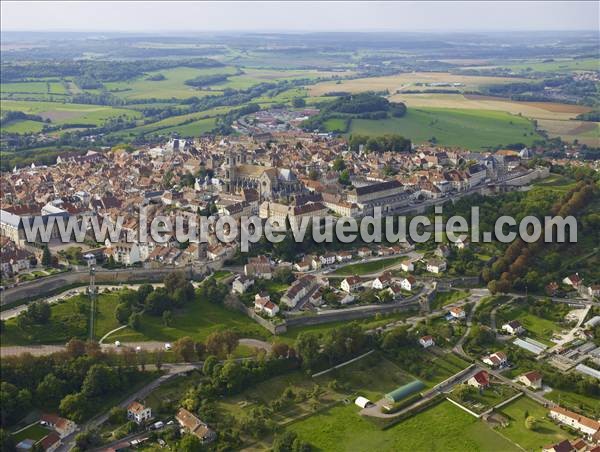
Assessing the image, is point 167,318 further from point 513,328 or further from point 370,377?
point 513,328

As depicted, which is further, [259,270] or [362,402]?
[259,270]

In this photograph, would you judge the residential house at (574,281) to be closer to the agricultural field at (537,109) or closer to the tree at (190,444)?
the tree at (190,444)

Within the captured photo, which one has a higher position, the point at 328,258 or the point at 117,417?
the point at 328,258

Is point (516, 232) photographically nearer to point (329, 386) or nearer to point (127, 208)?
point (329, 386)

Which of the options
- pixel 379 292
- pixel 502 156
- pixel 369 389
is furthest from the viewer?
pixel 502 156

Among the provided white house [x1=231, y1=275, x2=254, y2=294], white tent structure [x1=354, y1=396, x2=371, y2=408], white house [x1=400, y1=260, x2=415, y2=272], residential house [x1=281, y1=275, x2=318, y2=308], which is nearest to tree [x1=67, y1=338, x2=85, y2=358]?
white house [x1=231, y1=275, x2=254, y2=294]

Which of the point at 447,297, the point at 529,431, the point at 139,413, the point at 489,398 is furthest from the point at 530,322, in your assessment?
the point at 139,413

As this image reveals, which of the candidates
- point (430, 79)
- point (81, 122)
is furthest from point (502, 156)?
point (430, 79)
